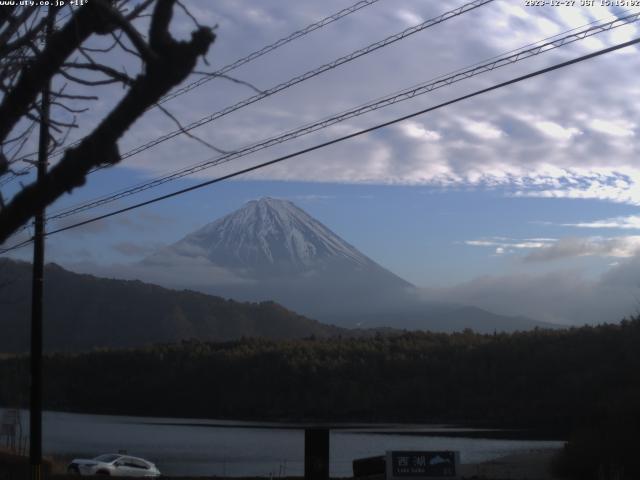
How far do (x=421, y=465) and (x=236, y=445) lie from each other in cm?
3538

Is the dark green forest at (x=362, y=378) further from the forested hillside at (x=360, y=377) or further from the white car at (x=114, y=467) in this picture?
the white car at (x=114, y=467)

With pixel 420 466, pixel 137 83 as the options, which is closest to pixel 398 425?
pixel 420 466

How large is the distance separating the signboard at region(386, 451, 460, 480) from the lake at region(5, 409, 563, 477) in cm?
1710

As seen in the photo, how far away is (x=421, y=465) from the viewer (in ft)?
60.8

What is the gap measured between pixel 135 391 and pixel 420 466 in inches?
3044

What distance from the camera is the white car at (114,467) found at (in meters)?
33.7

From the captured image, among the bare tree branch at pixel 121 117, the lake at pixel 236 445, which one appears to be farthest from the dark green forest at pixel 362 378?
the bare tree branch at pixel 121 117

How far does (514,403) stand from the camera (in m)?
72.6

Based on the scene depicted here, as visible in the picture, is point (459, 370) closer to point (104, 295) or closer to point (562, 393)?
point (562, 393)

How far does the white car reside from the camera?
3372 cm

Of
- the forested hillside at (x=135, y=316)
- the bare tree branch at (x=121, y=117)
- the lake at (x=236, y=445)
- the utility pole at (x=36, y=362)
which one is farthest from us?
the forested hillside at (x=135, y=316)

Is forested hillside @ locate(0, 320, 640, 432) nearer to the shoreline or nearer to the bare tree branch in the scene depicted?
the shoreline

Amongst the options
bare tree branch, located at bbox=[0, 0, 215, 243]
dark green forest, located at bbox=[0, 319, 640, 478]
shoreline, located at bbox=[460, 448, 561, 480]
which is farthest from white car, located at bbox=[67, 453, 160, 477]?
dark green forest, located at bbox=[0, 319, 640, 478]

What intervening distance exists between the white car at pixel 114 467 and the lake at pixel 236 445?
111 inches
